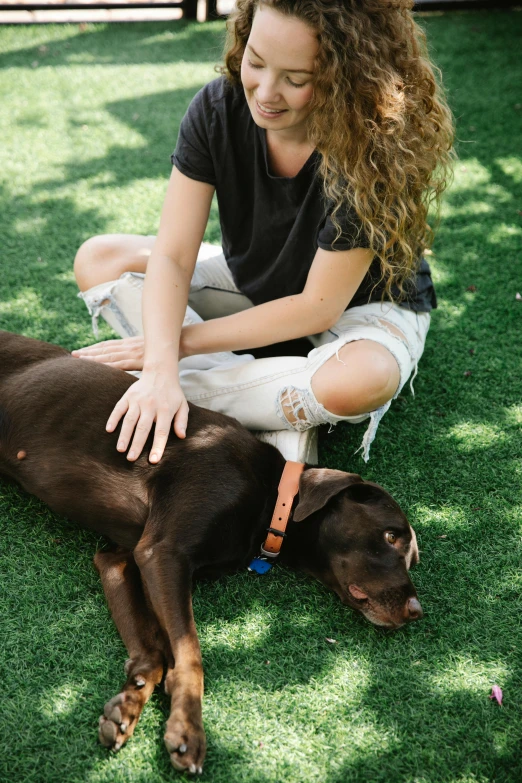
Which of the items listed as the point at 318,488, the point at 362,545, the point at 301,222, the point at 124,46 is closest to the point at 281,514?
the point at 318,488

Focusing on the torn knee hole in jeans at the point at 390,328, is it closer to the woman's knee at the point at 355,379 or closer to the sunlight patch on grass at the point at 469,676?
the woman's knee at the point at 355,379

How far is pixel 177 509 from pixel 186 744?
760mm

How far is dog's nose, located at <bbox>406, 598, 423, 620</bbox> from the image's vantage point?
2344 mm

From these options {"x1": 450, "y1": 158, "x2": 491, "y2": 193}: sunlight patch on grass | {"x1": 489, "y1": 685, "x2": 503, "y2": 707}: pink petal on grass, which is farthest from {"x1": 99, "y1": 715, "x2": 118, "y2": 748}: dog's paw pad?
{"x1": 450, "y1": 158, "x2": 491, "y2": 193}: sunlight patch on grass

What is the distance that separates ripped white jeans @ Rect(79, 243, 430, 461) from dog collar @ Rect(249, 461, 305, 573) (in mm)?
354

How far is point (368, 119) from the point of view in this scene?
8.04ft

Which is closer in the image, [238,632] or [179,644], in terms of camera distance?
[179,644]

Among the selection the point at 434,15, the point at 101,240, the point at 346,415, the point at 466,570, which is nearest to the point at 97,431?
the point at 346,415

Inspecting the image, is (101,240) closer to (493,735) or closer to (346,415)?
(346,415)

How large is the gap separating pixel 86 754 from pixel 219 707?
40 cm

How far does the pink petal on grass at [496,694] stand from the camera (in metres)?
2.19

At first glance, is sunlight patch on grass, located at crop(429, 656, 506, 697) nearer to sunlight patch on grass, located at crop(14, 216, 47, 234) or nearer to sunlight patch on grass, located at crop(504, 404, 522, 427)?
sunlight patch on grass, located at crop(504, 404, 522, 427)

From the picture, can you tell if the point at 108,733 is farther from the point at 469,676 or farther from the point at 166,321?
the point at 166,321

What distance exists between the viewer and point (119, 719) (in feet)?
6.52
